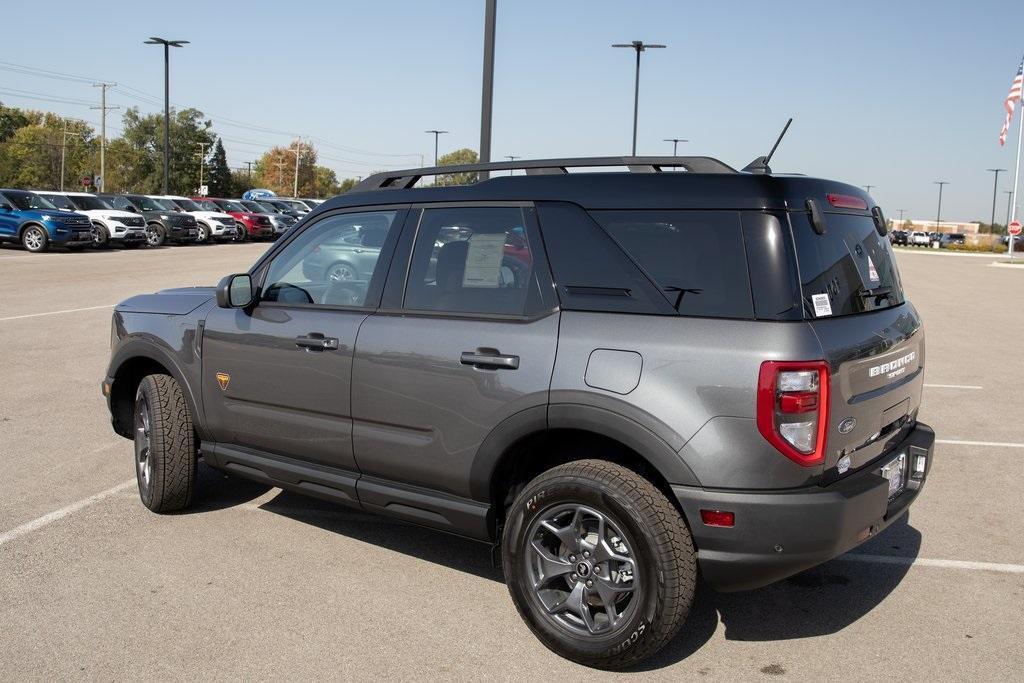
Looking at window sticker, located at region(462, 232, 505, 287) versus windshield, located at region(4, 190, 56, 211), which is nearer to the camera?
window sticker, located at region(462, 232, 505, 287)

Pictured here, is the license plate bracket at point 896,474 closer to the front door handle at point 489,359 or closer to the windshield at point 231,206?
the front door handle at point 489,359

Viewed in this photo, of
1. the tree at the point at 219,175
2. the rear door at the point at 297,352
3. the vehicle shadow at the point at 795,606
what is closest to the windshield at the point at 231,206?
the rear door at the point at 297,352

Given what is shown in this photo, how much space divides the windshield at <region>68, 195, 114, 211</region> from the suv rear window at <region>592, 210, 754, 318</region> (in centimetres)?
3008

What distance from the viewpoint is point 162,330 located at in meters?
5.06

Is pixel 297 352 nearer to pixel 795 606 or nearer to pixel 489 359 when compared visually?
pixel 489 359

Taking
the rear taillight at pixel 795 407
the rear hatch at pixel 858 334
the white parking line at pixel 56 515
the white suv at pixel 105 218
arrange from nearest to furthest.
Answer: the rear taillight at pixel 795 407
the rear hatch at pixel 858 334
the white parking line at pixel 56 515
the white suv at pixel 105 218

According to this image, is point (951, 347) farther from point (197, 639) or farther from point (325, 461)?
point (197, 639)

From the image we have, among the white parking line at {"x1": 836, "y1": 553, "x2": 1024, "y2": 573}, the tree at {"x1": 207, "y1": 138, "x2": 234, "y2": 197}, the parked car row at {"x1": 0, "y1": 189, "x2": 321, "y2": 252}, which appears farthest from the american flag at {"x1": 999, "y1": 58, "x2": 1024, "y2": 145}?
the tree at {"x1": 207, "y1": 138, "x2": 234, "y2": 197}

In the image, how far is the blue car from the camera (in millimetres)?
26234

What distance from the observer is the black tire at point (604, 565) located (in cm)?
329

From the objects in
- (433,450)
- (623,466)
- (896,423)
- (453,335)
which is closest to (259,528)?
(433,450)

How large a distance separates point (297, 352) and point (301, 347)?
0.03 metres

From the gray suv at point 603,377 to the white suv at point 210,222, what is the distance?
1277 inches

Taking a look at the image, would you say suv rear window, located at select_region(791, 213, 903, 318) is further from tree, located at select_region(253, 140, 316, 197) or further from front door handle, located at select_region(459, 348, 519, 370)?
tree, located at select_region(253, 140, 316, 197)
